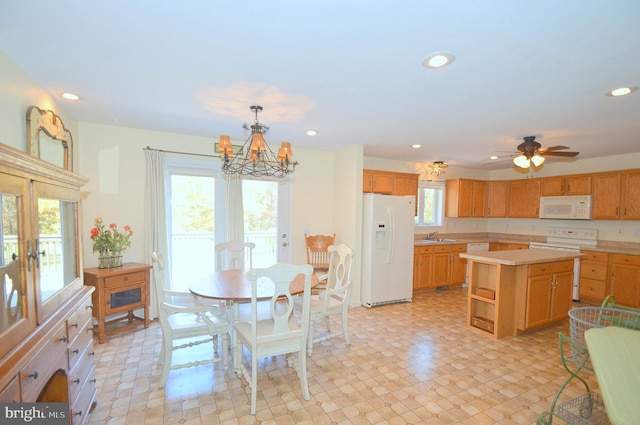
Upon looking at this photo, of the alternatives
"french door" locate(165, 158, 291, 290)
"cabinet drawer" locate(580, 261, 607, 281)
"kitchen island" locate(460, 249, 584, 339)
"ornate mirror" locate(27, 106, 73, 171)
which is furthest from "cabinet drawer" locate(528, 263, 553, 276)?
"ornate mirror" locate(27, 106, 73, 171)

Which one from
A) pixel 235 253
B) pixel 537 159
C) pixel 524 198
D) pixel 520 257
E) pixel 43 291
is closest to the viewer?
pixel 43 291

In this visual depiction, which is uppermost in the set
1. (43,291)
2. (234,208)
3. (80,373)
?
(234,208)

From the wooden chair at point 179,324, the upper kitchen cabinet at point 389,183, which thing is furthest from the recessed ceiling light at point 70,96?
the upper kitchen cabinet at point 389,183

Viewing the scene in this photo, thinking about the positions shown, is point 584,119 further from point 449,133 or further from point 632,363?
point 632,363

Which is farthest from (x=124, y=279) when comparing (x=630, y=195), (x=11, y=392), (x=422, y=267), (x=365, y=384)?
(x=630, y=195)

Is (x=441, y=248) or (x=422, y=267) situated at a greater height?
(x=441, y=248)

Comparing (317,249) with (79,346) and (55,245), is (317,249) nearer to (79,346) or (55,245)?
(79,346)

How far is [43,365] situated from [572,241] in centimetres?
707

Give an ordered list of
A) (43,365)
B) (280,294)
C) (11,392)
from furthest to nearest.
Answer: (280,294) → (43,365) → (11,392)

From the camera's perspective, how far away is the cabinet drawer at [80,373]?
5.55ft


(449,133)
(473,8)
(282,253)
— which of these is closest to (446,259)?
(449,133)

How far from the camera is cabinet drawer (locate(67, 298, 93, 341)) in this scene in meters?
1.68

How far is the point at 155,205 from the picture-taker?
375 cm

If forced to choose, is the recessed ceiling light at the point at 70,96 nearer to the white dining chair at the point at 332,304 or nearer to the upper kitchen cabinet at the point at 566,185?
the white dining chair at the point at 332,304
